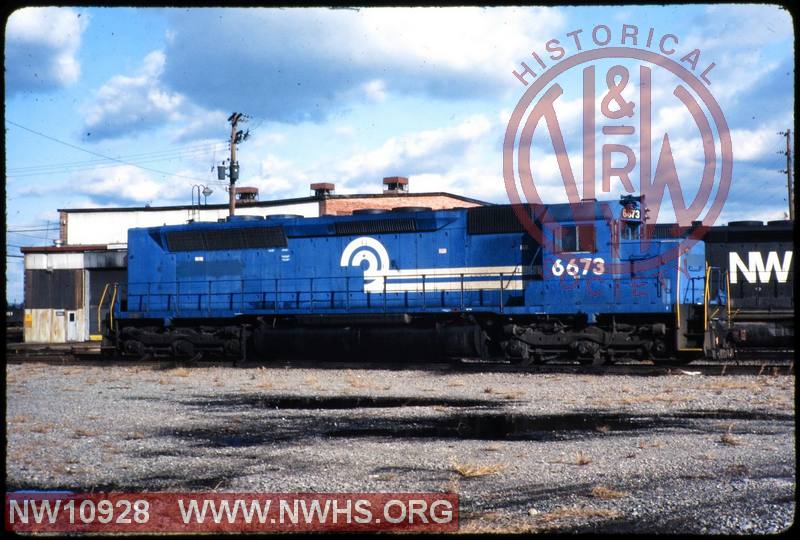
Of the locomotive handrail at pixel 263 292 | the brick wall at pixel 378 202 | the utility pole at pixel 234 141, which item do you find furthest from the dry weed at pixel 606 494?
the brick wall at pixel 378 202

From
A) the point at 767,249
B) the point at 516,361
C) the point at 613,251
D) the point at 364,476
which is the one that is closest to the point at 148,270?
the point at 516,361

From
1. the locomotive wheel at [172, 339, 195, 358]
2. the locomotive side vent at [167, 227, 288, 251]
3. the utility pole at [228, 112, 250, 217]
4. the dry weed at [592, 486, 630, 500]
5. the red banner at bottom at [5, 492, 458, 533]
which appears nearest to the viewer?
the red banner at bottom at [5, 492, 458, 533]

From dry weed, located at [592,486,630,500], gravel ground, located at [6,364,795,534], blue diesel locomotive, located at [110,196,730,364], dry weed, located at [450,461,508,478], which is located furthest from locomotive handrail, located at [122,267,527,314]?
dry weed, located at [592,486,630,500]

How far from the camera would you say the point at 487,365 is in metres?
18.5

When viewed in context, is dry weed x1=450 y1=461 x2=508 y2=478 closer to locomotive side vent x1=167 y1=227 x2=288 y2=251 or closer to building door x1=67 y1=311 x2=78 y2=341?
locomotive side vent x1=167 y1=227 x2=288 y2=251

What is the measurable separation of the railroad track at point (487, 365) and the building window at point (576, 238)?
105 inches

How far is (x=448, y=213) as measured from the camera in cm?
1911

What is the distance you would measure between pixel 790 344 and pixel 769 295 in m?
1.55

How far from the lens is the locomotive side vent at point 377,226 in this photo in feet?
63.6

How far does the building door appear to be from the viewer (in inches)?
1494

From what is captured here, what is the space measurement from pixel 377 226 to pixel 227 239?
4477mm

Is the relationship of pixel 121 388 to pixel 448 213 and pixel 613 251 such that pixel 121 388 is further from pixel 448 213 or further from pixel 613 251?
pixel 613 251

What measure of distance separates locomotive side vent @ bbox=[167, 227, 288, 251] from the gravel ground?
19.4ft

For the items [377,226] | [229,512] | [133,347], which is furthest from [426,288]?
[229,512]
